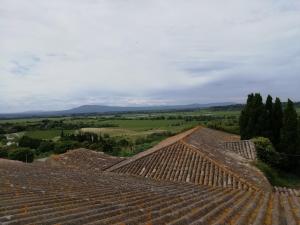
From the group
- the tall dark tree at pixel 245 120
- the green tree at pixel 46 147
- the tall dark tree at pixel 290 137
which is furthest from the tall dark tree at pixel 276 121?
the green tree at pixel 46 147

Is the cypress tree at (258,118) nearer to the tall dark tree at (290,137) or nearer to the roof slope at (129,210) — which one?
the tall dark tree at (290,137)

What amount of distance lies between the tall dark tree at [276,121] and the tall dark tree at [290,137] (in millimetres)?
2586

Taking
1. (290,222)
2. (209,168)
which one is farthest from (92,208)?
(209,168)

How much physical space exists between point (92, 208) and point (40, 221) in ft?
4.11

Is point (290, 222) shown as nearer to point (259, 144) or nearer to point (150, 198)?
point (150, 198)

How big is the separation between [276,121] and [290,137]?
416cm

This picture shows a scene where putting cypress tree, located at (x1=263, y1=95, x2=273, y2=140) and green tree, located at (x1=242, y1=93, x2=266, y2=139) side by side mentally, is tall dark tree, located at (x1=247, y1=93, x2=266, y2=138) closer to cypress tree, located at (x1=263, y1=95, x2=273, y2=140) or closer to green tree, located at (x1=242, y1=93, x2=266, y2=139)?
green tree, located at (x1=242, y1=93, x2=266, y2=139)

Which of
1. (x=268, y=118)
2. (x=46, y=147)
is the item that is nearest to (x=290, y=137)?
(x=268, y=118)

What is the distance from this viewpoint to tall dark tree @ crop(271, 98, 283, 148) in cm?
3569

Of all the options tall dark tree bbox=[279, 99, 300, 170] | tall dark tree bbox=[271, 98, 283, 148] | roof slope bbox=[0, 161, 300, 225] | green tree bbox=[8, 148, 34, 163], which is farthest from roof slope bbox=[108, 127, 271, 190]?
green tree bbox=[8, 148, 34, 163]

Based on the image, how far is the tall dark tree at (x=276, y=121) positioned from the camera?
3569cm

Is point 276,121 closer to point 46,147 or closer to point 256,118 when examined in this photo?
point 256,118

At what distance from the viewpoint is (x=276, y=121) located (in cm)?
3650

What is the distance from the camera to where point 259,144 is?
27.0 m
